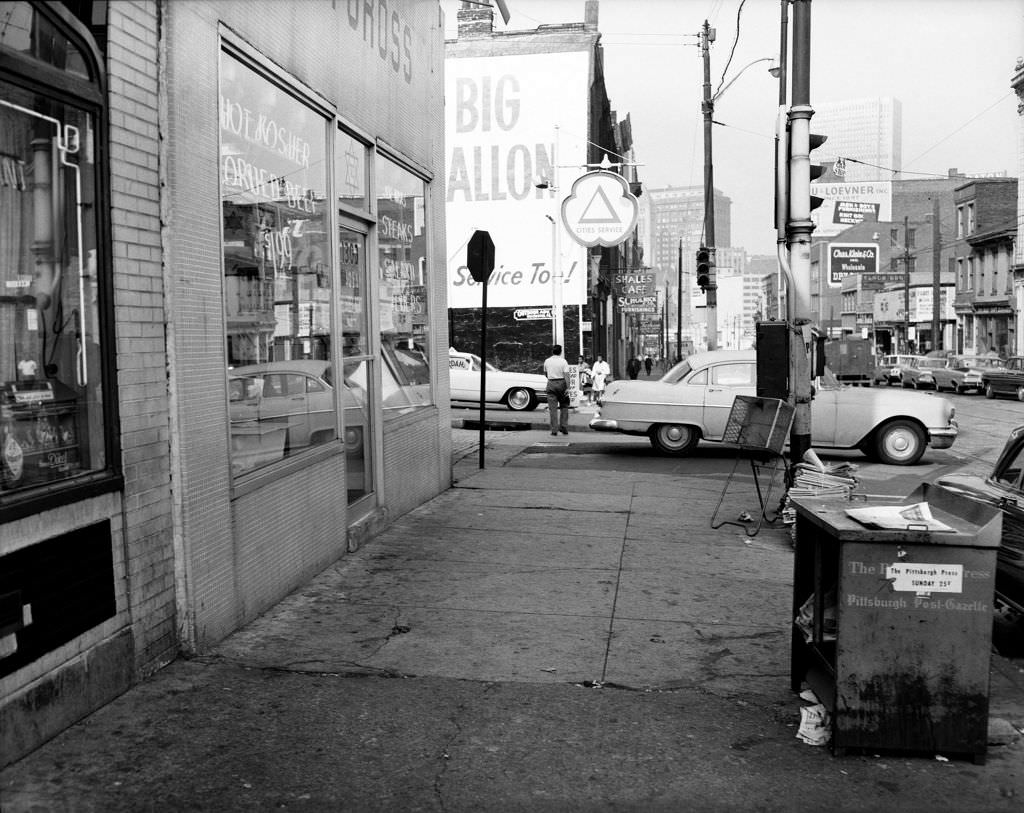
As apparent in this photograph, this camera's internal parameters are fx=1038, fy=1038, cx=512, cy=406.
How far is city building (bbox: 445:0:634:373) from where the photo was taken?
3538cm

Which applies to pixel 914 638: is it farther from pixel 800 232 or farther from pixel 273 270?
pixel 800 232

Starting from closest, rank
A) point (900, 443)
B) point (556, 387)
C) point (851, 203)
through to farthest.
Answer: point (900, 443) → point (556, 387) → point (851, 203)

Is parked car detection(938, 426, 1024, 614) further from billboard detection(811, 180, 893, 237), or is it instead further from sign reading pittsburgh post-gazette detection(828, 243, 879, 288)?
sign reading pittsburgh post-gazette detection(828, 243, 879, 288)

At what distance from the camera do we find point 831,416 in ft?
52.4

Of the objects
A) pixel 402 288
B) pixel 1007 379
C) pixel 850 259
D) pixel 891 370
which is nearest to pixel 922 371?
pixel 891 370

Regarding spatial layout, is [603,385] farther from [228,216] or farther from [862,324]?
[862,324]

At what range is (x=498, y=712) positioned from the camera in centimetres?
482

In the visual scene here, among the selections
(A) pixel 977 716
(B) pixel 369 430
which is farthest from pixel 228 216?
(A) pixel 977 716

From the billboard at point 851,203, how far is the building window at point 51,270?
18.9 meters

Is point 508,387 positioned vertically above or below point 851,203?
below

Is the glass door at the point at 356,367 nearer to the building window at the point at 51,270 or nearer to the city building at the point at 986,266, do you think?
the building window at the point at 51,270

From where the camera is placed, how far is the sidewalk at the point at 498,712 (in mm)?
3955

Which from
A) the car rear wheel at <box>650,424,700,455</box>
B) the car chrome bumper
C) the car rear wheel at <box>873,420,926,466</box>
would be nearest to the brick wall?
the car rear wheel at <box>650,424,700,455</box>

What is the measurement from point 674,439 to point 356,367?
28.8 ft
